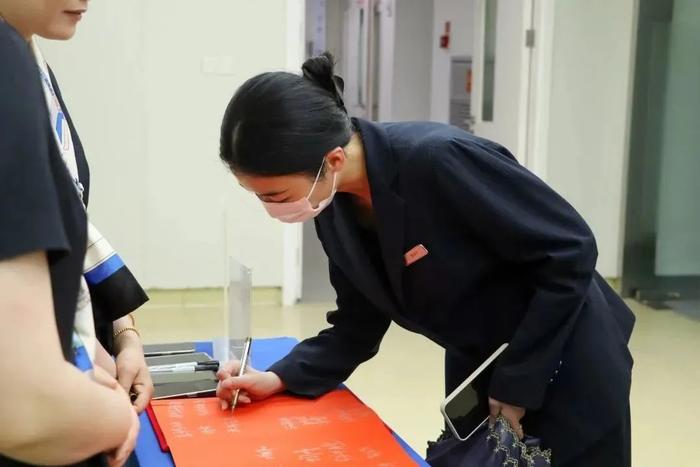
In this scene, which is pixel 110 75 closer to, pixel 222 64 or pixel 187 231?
pixel 222 64

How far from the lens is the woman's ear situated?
1.14 meters

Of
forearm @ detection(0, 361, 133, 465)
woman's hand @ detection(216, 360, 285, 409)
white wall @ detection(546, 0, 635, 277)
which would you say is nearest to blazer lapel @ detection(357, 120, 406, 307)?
woman's hand @ detection(216, 360, 285, 409)

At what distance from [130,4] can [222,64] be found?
1.71 ft

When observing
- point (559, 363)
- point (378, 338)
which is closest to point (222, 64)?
point (378, 338)

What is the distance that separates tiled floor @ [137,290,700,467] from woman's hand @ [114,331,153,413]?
4.80 ft

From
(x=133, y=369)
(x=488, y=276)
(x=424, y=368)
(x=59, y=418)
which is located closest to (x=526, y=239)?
(x=488, y=276)

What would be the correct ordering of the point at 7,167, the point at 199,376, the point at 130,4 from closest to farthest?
the point at 7,167
the point at 199,376
the point at 130,4

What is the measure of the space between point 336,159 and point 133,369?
1.39 feet

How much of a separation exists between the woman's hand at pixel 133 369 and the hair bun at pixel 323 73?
46 centimetres

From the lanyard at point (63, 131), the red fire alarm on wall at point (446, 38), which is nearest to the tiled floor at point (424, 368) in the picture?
the lanyard at point (63, 131)

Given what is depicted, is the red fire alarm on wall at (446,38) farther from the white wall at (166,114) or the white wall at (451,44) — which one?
the white wall at (166,114)

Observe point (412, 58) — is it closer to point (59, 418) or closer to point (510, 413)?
point (510, 413)

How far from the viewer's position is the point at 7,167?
0.49 meters

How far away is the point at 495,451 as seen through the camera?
1.14 metres
